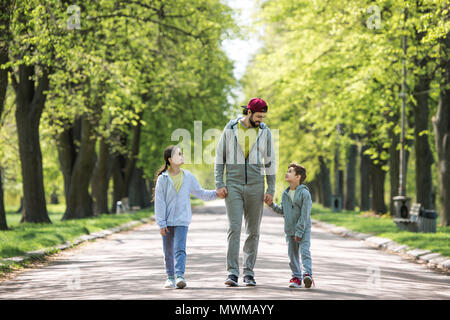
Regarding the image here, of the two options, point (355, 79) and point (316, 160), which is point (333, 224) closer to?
point (355, 79)

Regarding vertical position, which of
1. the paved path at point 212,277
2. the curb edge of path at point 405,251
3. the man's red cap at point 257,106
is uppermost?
the man's red cap at point 257,106

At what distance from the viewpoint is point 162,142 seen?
41219 mm

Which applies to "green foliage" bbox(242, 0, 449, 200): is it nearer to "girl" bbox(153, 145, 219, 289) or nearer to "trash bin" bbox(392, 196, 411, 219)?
"trash bin" bbox(392, 196, 411, 219)

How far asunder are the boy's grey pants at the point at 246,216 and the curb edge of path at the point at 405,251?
4.82 metres

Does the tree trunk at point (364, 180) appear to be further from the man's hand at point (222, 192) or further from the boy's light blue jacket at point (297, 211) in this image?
the man's hand at point (222, 192)

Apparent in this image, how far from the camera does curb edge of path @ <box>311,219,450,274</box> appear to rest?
43.2 ft

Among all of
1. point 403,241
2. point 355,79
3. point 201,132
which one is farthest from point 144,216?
point 403,241

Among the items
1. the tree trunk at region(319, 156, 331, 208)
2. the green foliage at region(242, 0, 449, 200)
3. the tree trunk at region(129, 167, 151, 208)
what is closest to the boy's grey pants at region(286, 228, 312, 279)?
the green foliage at region(242, 0, 449, 200)

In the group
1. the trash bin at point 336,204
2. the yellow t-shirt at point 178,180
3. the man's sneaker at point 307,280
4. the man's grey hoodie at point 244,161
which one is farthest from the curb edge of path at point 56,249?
the trash bin at point 336,204

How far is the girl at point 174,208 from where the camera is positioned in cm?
879

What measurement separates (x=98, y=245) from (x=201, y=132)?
75.4 ft

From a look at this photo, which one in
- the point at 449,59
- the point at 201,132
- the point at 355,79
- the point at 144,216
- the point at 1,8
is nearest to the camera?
the point at 1,8

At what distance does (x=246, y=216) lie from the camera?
8.98 metres

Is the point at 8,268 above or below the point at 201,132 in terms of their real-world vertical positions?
below
